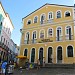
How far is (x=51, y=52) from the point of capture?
2781cm

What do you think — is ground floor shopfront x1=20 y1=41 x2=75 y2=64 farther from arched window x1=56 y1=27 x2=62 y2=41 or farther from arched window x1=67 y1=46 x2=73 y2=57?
arched window x1=56 y1=27 x2=62 y2=41

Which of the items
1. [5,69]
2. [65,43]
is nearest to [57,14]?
[65,43]

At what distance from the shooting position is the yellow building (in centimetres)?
2647

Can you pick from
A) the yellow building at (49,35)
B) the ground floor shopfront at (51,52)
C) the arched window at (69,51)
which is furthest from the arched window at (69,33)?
Answer: the arched window at (69,51)

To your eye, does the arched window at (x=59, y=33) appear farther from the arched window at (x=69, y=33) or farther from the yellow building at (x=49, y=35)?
the arched window at (x=69, y=33)

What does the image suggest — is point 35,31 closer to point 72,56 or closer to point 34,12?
point 34,12

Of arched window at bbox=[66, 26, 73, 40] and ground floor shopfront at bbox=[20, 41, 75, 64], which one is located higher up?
arched window at bbox=[66, 26, 73, 40]

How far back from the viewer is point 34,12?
108ft

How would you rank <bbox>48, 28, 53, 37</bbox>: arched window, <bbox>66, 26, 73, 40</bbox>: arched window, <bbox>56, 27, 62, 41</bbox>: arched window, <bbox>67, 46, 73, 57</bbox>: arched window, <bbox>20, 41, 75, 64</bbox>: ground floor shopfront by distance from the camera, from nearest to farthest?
1. <bbox>67, 46, 73, 57</bbox>: arched window
2. <bbox>20, 41, 75, 64</bbox>: ground floor shopfront
3. <bbox>66, 26, 73, 40</bbox>: arched window
4. <bbox>56, 27, 62, 41</bbox>: arched window
5. <bbox>48, 28, 53, 37</bbox>: arched window

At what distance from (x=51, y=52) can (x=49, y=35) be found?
3.18 m

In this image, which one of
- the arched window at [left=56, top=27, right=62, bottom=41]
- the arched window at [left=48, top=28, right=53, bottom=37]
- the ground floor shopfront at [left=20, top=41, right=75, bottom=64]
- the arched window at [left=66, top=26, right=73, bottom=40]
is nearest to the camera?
the ground floor shopfront at [left=20, top=41, right=75, bottom=64]

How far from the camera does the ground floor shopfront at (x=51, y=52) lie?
25828 millimetres

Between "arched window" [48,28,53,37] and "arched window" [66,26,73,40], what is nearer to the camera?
"arched window" [66,26,73,40]

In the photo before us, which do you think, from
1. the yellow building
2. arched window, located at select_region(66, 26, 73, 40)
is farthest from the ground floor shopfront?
arched window, located at select_region(66, 26, 73, 40)
